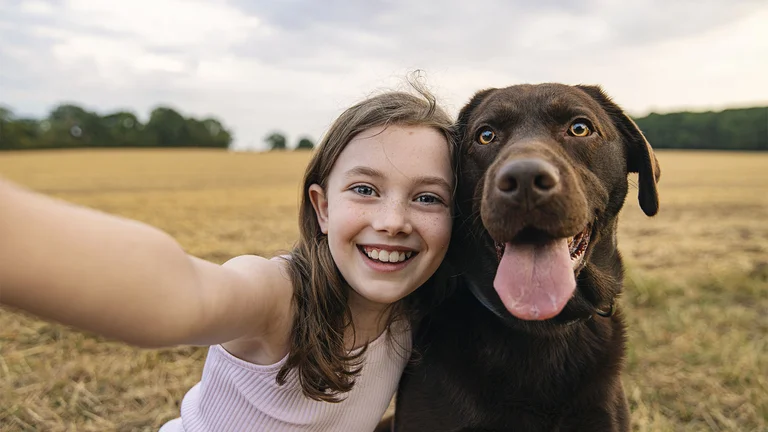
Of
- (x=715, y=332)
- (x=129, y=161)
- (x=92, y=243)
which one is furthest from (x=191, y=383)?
(x=129, y=161)

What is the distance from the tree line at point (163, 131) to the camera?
40406mm

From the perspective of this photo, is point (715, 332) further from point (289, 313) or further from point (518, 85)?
point (289, 313)

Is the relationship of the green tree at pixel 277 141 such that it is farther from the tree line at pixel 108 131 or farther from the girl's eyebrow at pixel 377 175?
the girl's eyebrow at pixel 377 175

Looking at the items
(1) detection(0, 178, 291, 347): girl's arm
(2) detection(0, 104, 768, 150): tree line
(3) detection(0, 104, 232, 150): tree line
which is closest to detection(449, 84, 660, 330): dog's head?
(1) detection(0, 178, 291, 347): girl's arm

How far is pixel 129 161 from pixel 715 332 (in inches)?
1422

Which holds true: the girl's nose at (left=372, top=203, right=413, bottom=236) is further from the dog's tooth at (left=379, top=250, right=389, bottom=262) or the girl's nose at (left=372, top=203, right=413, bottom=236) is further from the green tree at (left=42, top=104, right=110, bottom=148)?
the green tree at (left=42, top=104, right=110, bottom=148)

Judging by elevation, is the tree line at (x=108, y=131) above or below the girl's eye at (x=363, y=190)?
below

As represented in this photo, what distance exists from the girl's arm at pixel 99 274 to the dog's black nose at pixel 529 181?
103cm

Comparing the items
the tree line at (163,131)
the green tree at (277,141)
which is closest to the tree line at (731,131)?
the tree line at (163,131)

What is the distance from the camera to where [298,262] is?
230 centimetres

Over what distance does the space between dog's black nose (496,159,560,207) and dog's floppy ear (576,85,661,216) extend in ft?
3.25

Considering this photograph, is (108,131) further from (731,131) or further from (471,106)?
(471,106)

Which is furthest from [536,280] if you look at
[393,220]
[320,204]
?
[320,204]

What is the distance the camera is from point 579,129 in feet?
8.21
